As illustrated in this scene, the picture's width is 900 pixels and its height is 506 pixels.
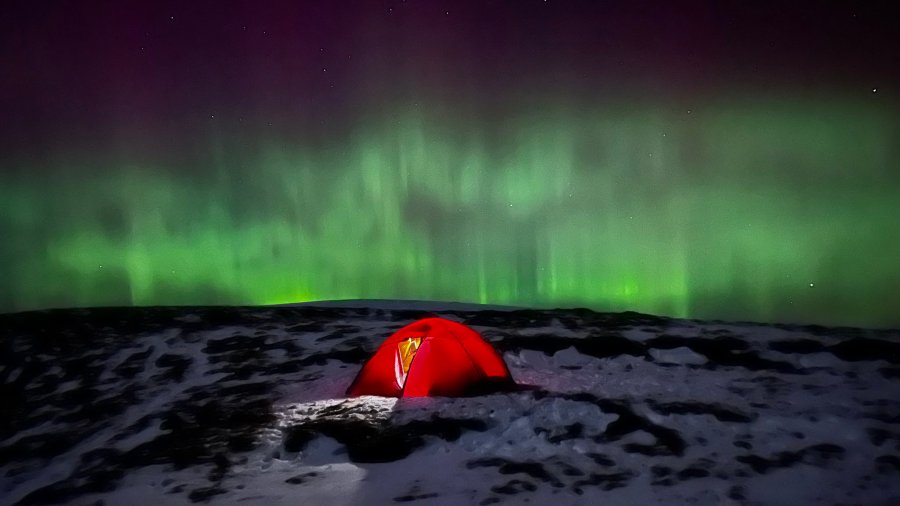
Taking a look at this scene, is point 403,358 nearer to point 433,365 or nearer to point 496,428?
point 433,365

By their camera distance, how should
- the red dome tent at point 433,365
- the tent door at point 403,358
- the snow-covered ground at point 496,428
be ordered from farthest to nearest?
the tent door at point 403,358
the red dome tent at point 433,365
the snow-covered ground at point 496,428

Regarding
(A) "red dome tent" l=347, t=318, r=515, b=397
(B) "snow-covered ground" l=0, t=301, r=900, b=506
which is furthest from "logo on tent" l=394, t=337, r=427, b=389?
(B) "snow-covered ground" l=0, t=301, r=900, b=506

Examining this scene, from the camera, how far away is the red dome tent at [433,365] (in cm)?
606

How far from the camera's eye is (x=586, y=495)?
13.2ft

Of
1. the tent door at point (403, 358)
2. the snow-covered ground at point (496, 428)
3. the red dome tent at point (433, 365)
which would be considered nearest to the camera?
the snow-covered ground at point (496, 428)

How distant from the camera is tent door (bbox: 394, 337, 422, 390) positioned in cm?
627

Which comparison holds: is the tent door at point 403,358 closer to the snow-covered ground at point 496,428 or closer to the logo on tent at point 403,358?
the logo on tent at point 403,358

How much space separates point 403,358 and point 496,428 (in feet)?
4.45

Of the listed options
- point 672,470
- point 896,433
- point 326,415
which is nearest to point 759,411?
point 896,433

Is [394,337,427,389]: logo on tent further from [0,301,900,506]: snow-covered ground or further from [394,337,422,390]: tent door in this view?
[0,301,900,506]: snow-covered ground

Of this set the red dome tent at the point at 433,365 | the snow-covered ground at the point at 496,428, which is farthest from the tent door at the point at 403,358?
the snow-covered ground at the point at 496,428

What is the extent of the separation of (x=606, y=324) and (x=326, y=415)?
7803 mm

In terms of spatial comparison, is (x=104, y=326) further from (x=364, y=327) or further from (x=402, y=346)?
(x=402, y=346)

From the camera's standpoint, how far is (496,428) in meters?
5.37
